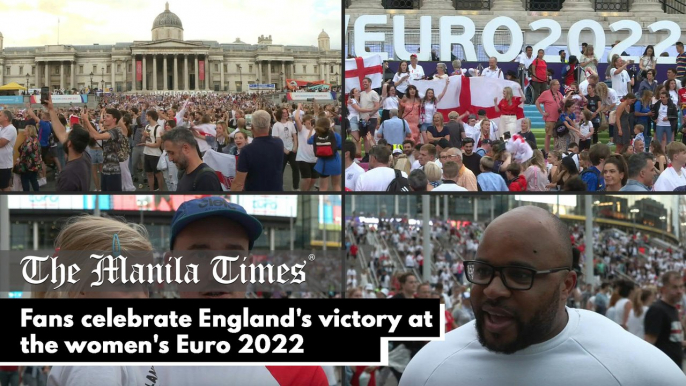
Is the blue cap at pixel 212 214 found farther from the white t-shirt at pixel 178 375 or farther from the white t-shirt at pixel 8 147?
the white t-shirt at pixel 8 147

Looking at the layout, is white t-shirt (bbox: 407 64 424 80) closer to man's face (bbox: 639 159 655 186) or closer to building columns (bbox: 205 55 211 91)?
man's face (bbox: 639 159 655 186)

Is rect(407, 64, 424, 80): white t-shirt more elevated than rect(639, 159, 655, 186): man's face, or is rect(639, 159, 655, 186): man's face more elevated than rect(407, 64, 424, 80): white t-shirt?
rect(407, 64, 424, 80): white t-shirt

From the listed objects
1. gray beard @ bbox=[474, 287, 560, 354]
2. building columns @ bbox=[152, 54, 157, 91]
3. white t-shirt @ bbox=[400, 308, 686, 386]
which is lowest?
white t-shirt @ bbox=[400, 308, 686, 386]

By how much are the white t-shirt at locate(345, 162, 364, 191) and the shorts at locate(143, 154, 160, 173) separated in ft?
8.65

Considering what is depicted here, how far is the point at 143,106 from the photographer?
14.4 meters

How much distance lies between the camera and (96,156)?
12453 millimetres

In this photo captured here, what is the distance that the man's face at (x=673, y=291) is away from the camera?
27.6 feet

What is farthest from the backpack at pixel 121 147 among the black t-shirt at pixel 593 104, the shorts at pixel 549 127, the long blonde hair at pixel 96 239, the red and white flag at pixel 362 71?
the long blonde hair at pixel 96 239

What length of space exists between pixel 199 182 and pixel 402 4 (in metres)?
9.84

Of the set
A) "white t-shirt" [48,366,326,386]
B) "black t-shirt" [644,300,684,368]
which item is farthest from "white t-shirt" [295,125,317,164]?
"white t-shirt" [48,366,326,386]

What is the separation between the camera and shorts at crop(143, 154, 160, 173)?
12.8 meters

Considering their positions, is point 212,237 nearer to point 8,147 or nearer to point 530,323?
point 530,323

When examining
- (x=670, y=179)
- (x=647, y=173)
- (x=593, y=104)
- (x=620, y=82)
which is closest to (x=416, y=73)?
(x=593, y=104)

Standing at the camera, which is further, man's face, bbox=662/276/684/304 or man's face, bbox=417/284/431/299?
man's face, bbox=417/284/431/299
